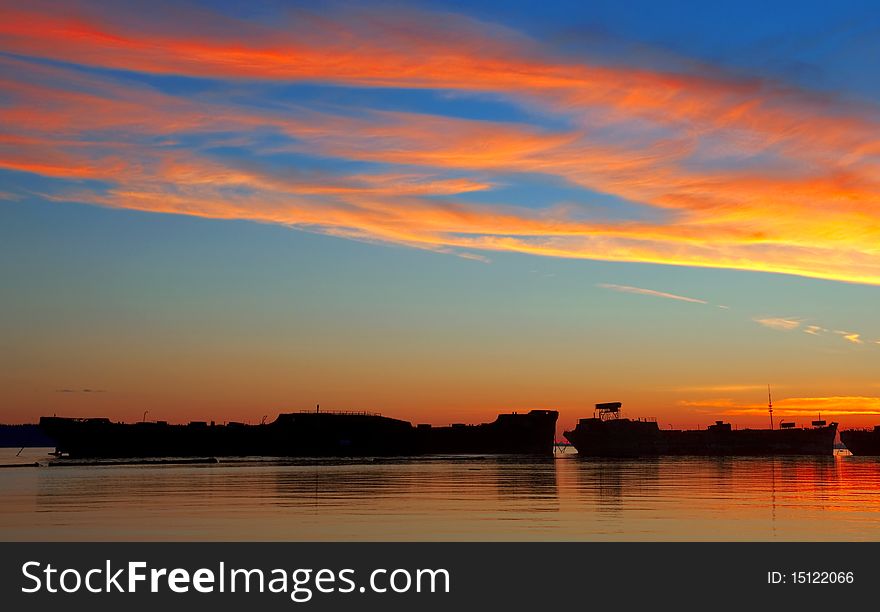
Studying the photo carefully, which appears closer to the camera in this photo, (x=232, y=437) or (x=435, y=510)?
(x=435, y=510)

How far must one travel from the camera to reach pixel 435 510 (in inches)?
2128

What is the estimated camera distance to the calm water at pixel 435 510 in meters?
42.7
